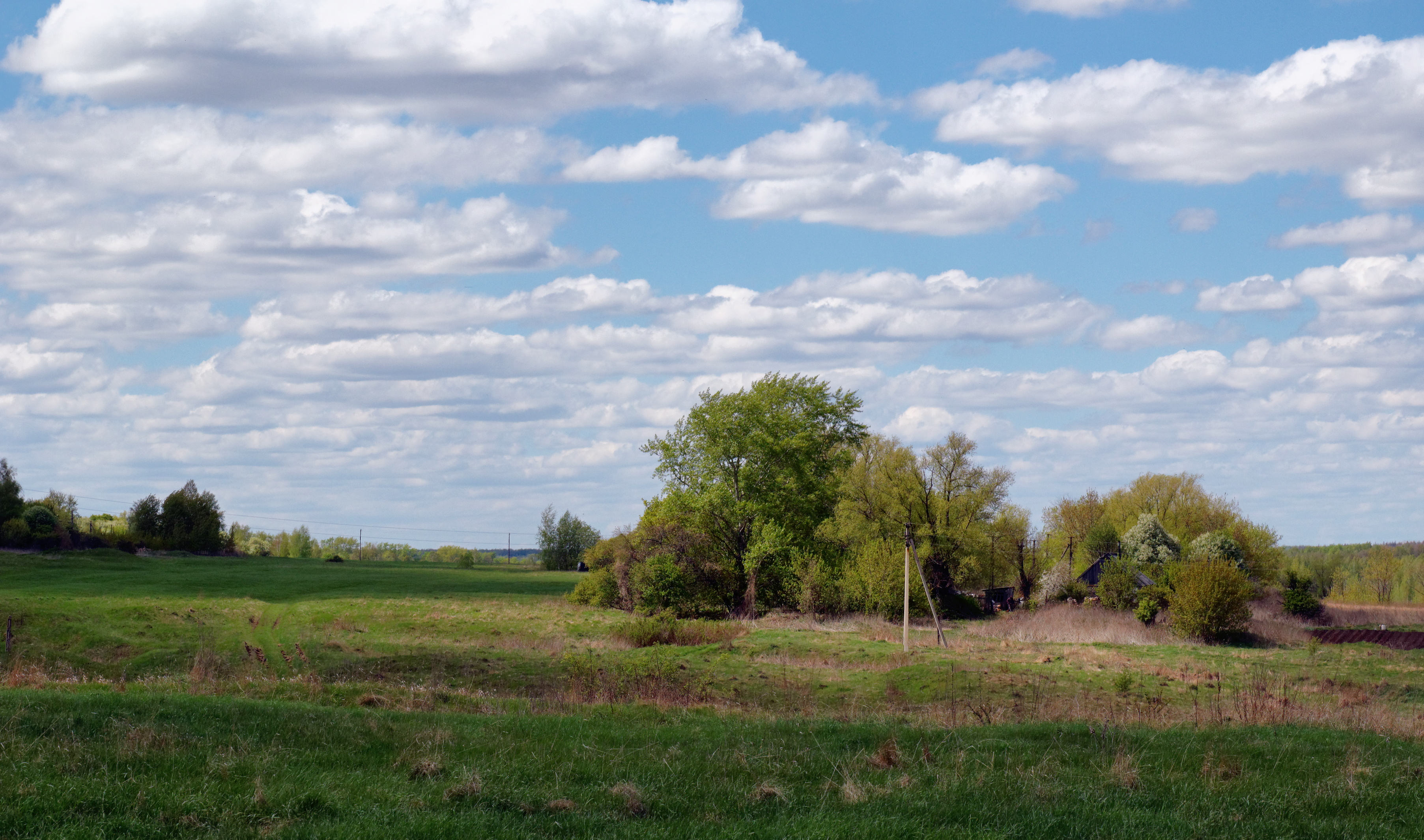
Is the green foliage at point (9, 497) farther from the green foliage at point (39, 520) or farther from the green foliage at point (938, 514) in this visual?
the green foliage at point (938, 514)

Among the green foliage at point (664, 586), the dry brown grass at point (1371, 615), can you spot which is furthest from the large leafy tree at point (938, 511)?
the dry brown grass at point (1371, 615)

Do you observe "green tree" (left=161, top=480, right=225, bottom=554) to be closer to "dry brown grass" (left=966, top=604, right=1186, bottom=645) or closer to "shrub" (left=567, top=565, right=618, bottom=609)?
"shrub" (left=567, top=565, right=618, bottom=609)

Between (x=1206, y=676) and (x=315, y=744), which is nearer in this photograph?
(x=315, y=744)

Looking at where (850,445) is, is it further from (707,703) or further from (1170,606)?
(707,703)

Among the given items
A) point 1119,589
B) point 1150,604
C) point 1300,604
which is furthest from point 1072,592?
point 1150,604

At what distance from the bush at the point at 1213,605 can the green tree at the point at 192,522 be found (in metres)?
82.8

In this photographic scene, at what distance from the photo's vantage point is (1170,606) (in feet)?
143

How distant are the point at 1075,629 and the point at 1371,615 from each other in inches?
1257

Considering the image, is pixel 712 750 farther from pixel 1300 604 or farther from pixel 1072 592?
pixel 1300 604

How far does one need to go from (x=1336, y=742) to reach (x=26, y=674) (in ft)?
68.8

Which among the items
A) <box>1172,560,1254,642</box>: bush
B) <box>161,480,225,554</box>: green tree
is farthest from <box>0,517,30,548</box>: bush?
<box>1172,560,1254,642</box>: bush

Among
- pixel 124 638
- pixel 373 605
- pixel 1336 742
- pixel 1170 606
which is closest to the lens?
pixel 1336 742

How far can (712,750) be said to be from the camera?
39.1 ft

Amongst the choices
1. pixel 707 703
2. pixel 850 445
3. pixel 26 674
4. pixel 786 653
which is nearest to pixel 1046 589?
pixel 850 445
